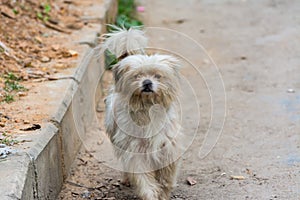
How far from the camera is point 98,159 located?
668 cm

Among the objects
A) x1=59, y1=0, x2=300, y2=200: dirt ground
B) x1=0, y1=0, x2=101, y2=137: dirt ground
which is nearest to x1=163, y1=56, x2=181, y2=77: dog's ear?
x1=59, y1=0, x2=300, y2=200: dirt ground

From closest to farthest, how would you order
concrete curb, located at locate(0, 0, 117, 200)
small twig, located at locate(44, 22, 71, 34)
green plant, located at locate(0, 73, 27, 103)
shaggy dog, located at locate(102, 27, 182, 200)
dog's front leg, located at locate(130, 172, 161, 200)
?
concrete curb, located at locate(0, 0, 117, 200) < shaggy dog, located at locate(102, 27, 182, 200) < dog's front leg, located at locate(130, 172, 161, 200) < green plant, located at locate(0, 73, 27, 103) < small twig, located at locate(44, 22, 71, 34)

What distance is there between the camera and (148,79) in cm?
516

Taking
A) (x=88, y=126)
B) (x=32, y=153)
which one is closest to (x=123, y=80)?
(x=32, y=153)

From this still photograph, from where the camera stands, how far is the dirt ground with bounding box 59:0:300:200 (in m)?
5.94

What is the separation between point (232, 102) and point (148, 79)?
288cm

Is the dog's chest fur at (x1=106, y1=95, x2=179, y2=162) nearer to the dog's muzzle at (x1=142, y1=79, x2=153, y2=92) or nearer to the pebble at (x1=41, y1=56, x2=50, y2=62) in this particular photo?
the dog's muzzle at (x1=142, y1=79, x2=153, y2=92)

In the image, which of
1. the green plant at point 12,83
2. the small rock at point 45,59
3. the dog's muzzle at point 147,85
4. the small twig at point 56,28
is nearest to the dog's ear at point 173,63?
the dog's muzzle at point 147,85

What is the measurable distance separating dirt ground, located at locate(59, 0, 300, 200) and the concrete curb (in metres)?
0.20

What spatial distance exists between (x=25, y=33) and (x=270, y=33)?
3.71m

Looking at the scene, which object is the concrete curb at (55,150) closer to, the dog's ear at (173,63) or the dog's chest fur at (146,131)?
the dog's chest fur at (146,131)

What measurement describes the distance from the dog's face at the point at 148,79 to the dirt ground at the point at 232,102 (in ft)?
2.94

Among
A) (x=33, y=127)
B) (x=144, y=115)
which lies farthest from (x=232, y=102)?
(x=33, y=127)

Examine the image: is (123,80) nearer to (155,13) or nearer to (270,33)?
(270,33)
